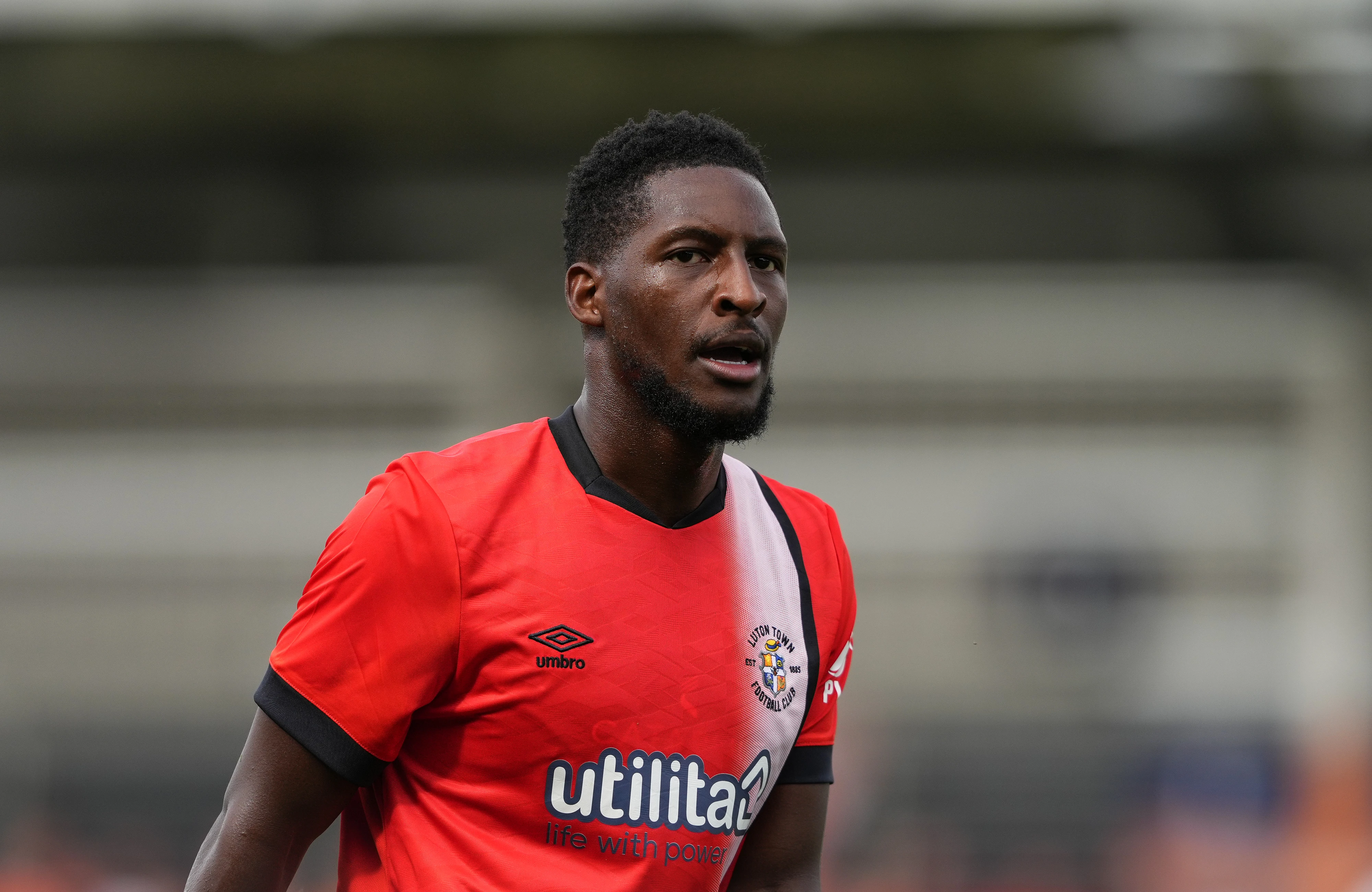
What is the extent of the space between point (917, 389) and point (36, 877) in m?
9.51

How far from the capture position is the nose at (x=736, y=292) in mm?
2488

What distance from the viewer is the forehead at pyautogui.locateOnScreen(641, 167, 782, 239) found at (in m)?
2.55

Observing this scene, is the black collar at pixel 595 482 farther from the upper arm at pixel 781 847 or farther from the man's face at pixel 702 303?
the upper arm at pixel 781 847

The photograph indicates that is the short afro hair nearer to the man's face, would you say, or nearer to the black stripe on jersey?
the man's face

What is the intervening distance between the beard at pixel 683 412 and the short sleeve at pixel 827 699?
1.30 ft

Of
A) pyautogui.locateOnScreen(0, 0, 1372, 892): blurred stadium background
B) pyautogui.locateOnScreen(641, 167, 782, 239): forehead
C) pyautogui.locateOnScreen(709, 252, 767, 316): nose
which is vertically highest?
pyautogui.locateOnScreen(0, 0, 1372, 892): blurred stadium background

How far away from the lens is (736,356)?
2561 millimetres

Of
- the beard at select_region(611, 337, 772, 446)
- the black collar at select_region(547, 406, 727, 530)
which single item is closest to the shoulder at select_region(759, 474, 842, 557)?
the black collar at select_region(547, 406, 727, 530)

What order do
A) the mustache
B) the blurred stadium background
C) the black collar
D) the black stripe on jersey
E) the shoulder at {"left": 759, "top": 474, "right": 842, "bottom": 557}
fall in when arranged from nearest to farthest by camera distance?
the mustache
the black collar
the black stripe on jersey
the shoulder at {"left": 759, "top": 474, "right": 842, "bottom": 557}
the blurred stadium background

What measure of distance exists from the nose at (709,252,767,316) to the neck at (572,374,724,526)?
0.25 m

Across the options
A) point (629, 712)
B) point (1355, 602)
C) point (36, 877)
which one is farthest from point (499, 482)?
point (1355, 602)

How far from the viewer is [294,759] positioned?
2289 mm

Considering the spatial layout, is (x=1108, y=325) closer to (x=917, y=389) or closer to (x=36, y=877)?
(x=917, y=389)

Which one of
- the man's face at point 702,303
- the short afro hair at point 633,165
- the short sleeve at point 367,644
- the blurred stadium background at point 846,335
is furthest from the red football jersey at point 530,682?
the blurred stadium background at point 846,335
